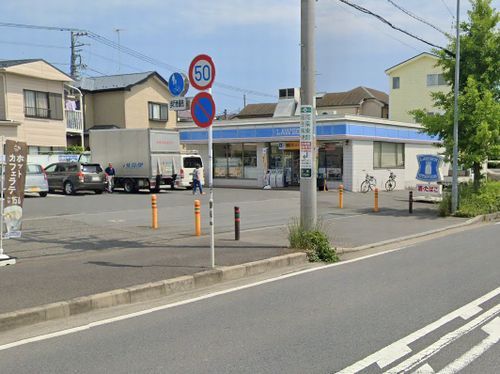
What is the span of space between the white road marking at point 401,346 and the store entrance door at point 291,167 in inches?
971

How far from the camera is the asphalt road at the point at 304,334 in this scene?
460cm

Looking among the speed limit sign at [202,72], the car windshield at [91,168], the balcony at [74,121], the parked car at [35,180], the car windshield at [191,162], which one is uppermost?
the balcony at [74,121]

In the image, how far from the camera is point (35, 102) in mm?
34250

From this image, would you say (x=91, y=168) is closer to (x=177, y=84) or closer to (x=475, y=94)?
(x=177, y=84)

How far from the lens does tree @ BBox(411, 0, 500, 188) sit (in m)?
17.9

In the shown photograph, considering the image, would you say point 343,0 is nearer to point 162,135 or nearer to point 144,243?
point 144,243

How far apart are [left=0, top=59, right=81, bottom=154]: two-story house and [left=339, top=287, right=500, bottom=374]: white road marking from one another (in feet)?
97.5

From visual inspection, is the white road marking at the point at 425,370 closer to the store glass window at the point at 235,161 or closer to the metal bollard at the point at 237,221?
the metal bollard at the point at 237,221

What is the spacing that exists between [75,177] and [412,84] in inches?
1551

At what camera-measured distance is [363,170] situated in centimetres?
2925

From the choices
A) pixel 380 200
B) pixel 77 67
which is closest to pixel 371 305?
pixel 380 200

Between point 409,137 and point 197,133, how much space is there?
44.9 ft

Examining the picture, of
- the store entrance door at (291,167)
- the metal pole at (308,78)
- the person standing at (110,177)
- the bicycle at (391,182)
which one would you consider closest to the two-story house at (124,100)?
the person standing at (110,177)

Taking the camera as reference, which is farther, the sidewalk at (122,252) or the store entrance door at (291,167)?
the store entrance door at (291,167)
